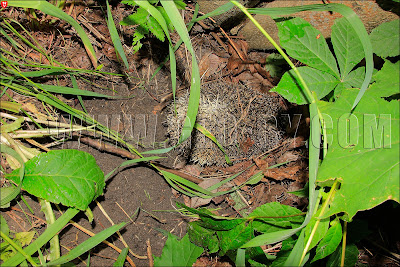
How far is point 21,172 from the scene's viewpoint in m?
1.47

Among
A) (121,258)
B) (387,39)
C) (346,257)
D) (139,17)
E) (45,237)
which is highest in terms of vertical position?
(139,17)

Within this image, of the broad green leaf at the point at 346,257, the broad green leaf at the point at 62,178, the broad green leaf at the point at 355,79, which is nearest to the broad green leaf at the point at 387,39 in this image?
the broad green leaf at the point at 355,79

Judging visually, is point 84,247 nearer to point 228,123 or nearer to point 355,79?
point 228,123

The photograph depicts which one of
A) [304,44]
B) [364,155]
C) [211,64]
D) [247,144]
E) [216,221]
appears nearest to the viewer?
[364,155]

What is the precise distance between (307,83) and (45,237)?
1555 millimetres

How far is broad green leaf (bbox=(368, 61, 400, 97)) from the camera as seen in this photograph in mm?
1241

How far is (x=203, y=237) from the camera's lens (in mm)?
1629

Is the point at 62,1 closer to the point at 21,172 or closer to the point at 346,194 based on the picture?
the point at 21,172

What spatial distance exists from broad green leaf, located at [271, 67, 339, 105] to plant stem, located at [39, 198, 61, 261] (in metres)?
1.33

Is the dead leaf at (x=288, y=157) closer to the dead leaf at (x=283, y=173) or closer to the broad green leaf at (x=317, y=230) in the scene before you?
the dead leaf at (x=283, y=173)

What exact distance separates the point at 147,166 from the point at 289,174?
3.21 ft

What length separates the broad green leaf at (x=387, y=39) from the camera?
1.37 m

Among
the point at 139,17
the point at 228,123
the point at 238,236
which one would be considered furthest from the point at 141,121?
the point at 238,236

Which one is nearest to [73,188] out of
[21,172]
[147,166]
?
[21,172]
